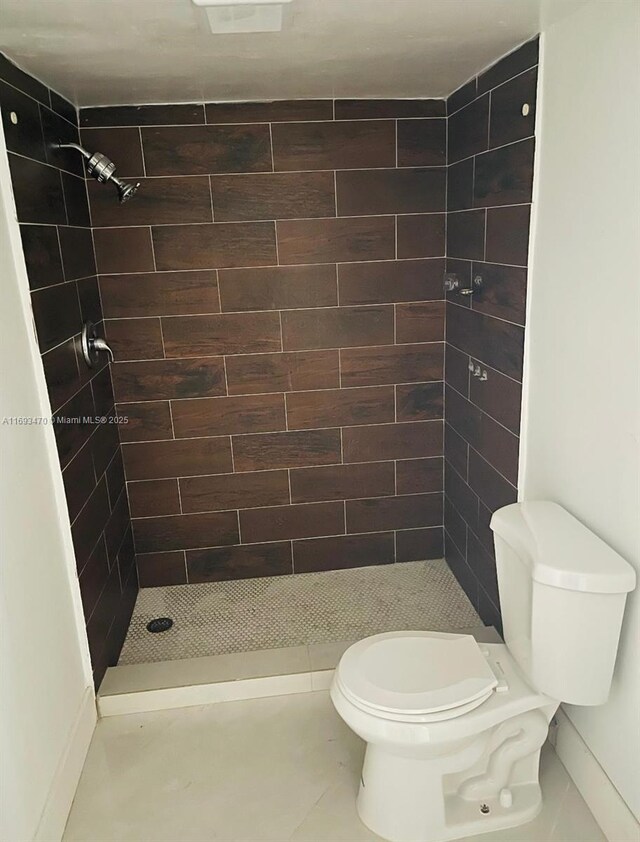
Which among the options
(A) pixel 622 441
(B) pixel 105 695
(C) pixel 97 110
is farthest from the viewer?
(C) pixel 97 110

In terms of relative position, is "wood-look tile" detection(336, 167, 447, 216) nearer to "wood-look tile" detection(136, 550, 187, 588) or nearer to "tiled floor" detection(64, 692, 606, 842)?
"wood-look tile" detection(136, 550, 187, 588)

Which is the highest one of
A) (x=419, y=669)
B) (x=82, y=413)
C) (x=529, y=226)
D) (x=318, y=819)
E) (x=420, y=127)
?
(x=420, y=127)

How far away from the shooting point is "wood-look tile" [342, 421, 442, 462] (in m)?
2.96

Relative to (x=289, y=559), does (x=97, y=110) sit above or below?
above

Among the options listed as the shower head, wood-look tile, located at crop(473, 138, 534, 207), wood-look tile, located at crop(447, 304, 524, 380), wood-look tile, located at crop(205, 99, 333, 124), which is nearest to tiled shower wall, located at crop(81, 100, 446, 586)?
wood-look tile, located at crop(205, 99, 333, 124)

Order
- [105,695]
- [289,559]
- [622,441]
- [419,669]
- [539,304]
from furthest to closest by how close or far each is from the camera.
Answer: [289,559] < [105,695] < [539,304] < [419,669] < [622,441]

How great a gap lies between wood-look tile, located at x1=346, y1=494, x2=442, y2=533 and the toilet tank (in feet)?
4.03

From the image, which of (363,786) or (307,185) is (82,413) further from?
(363,786)

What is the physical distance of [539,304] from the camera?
1.98 m

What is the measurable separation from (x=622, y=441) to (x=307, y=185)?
163 cm

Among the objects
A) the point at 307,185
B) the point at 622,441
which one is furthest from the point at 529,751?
the point at 307,185

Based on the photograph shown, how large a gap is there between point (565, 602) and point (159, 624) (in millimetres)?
1747

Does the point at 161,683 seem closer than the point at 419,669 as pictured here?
No

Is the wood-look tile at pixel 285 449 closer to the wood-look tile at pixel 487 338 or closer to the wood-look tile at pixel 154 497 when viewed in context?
the wood-look tile at pixel 154 497
